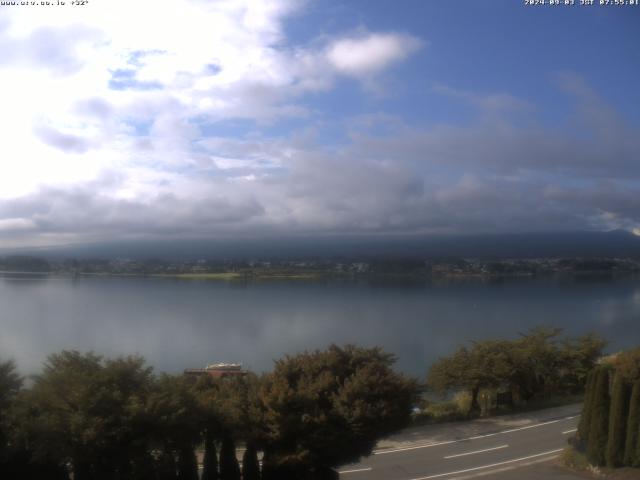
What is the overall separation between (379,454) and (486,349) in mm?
6792

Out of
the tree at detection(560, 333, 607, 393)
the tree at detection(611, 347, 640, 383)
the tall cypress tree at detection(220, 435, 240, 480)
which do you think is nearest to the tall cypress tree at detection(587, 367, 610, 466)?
the tree at detection(611, 347, 640, 383)

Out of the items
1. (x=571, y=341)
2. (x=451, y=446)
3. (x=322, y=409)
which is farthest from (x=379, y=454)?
(x=571, y=341)

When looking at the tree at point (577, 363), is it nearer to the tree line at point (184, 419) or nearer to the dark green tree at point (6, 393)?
the tree line at point (184, 419)

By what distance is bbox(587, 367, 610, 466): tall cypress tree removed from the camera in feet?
34.1

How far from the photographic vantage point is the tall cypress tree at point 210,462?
8.40m

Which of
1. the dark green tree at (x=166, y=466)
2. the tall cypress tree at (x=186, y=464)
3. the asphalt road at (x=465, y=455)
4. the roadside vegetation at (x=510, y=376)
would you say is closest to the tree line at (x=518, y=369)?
the roadside vegetation at (x=510, y=376)

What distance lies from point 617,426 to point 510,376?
7051 millimetres

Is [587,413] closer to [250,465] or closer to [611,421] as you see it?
[611,421]

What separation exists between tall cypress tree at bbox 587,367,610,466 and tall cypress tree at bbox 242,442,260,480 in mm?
5930

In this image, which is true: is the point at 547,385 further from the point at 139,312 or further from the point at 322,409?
the point at 139,312

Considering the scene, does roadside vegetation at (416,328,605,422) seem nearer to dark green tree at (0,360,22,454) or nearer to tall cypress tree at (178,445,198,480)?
tall cypress tree at (178,445,198,480)

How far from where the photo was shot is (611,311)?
160ft

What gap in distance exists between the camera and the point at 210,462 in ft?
27.6

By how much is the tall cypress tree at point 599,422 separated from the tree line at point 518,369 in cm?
545
